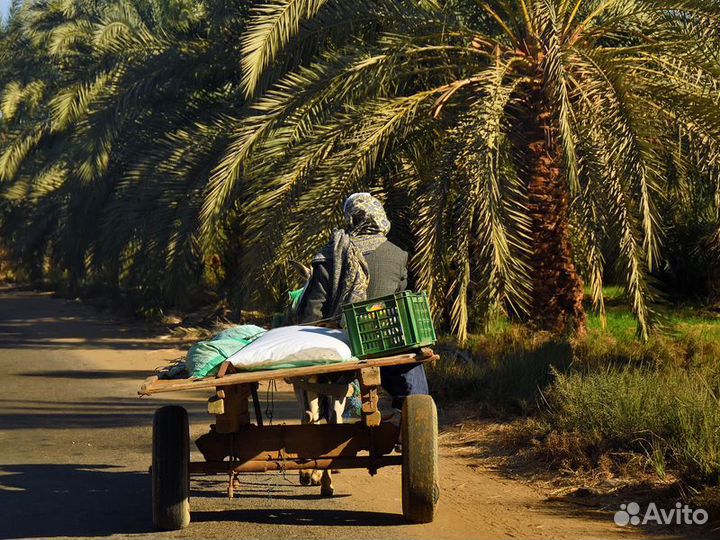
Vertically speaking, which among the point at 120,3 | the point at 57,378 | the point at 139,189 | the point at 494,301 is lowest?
the point at 57,378

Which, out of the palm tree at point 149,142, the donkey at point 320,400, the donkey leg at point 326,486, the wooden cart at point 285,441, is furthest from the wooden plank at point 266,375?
the palm tree at point 149,142

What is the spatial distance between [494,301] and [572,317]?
10.4 feet

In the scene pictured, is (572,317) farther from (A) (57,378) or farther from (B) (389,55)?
(A) (57,378)

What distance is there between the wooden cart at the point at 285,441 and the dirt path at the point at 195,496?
247 millimetres

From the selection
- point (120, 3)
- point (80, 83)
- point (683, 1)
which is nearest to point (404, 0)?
point (683, 1)

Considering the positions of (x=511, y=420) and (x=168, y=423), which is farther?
(x=511, y=420)

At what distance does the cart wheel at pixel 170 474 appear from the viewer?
260 inches

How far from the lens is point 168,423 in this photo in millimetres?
6672

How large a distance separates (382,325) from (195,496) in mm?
2249

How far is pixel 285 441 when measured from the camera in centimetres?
698

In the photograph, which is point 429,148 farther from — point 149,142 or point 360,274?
point 149,142

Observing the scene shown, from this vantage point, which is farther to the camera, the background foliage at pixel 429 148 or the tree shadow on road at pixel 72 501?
the background foliage at pixel 429 148

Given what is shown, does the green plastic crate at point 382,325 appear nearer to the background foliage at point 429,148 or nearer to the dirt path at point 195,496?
the dirt path at point 195,496

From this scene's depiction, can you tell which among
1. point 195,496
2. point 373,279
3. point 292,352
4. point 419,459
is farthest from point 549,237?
point 292,352
